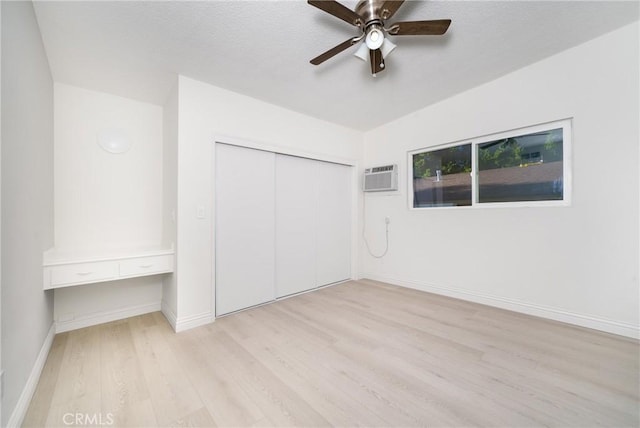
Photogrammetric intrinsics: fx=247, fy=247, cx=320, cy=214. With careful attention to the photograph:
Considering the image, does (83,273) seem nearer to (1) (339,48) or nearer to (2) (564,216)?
(1) (339,48)

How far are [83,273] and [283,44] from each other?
8.46 ft

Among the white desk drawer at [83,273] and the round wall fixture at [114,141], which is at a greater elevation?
the round wall fixture at [114,141]

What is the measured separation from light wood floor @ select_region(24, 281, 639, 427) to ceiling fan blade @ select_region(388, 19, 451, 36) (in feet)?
7.41

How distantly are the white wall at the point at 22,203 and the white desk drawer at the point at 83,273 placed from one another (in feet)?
0.53

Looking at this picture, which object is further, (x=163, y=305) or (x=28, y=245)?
(x=163, y=305)

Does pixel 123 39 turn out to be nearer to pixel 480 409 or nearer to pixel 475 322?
pixel 480 409

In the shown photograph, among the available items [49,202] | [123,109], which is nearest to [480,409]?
[49,202]

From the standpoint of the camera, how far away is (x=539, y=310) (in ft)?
7.99

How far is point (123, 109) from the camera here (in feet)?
8.96

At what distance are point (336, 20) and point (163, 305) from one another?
127 inches

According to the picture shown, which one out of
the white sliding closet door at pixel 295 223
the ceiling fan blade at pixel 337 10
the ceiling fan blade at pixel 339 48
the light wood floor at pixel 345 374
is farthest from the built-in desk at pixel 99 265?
the ceiling fan blade at pixel 337 10

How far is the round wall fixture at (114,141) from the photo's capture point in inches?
Result: 103

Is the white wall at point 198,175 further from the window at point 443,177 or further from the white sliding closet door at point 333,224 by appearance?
the window at point 443,177

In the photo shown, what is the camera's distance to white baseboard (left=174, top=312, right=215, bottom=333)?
231 cm
